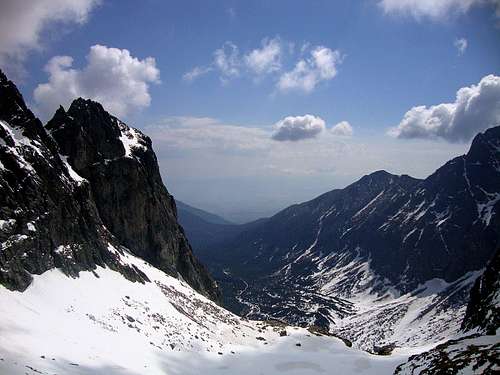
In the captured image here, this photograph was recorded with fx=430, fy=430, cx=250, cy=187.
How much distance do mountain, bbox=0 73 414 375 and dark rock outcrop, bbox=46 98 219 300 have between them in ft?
1.53

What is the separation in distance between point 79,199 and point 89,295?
93.7 feet

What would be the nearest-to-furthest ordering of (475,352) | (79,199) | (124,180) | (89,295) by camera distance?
1. (475,352)
2. (89,295)
3. (79,199)
4. (124,180)

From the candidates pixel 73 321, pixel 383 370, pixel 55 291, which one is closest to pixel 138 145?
pixel 55 291

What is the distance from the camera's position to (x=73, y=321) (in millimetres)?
46688

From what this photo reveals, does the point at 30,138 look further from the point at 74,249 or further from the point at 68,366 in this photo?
the point at 68,366

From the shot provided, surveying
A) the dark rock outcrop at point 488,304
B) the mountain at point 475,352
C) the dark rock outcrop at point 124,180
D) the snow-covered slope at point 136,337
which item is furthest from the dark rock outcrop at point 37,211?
the dark rock outcrop at point 488,304

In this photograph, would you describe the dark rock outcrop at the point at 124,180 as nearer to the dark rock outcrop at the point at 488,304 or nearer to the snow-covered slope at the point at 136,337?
the snow-covered slope at the point at 136,337

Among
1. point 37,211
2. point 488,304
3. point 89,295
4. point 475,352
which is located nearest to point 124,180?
point 37,211

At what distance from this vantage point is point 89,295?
59.0m

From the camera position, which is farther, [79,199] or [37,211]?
[79,199]

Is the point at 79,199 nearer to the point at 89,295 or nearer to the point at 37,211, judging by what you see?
the point at 37,211

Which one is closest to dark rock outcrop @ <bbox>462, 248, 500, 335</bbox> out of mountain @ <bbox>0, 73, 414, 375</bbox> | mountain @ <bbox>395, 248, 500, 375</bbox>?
mountain @ <bbox>395, 248, 500, 375</bbox>

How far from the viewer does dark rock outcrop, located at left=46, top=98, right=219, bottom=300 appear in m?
103

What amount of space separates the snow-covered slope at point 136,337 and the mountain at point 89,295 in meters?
0.20
